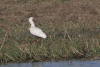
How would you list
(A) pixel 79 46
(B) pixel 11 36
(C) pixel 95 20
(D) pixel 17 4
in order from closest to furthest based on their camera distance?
1. (A) pixel 79 46
2. (B) pixel 11 36
3. (C) pixel 95 20
4. (D) pixel 17 4

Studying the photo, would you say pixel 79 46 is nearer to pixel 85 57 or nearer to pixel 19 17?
pixel 85 57

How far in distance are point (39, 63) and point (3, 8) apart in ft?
31.1

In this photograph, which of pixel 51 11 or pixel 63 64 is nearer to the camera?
pixel 63 64

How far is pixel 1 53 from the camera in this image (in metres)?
7.21

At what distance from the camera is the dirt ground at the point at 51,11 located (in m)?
14.0

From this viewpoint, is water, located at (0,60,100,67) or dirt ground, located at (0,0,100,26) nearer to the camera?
water, located at (0,60,100,67)

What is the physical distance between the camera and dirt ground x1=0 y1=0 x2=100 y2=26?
13962 millimetres

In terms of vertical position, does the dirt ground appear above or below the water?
above

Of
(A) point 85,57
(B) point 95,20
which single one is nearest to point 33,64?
(A) point 85,57

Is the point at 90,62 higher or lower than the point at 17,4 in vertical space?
lower

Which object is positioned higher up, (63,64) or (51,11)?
(51,11)

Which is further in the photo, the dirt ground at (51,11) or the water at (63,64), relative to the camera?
the dirt ground at (51,11)

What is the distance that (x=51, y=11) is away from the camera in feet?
50.4

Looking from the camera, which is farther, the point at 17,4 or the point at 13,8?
the point at 17,4
